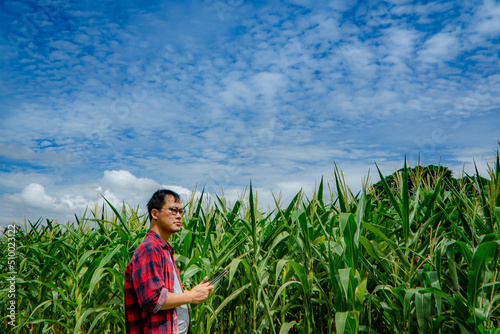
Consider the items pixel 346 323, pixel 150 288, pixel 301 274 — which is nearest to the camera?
pixel 150 288

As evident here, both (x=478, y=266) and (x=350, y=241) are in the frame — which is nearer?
(x=478, y=266)

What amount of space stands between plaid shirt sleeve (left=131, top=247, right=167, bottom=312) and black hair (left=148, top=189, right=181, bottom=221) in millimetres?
316

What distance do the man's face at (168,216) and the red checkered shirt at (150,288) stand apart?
0.24 ft

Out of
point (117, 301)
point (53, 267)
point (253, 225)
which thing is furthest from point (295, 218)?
point (53, 267)

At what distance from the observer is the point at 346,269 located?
7.41 ft

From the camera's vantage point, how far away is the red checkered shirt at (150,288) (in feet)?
6.46

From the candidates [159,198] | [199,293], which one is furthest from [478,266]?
[159,198]

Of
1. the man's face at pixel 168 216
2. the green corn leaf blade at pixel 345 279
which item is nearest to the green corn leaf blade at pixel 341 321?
the green corn leaf blade at pixel 345 279

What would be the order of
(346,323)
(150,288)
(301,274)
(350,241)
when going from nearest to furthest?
(150,288) < (346,323) < (350,241) < (301,274)

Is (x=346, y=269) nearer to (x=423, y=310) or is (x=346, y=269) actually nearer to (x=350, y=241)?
(x=350, y=241)

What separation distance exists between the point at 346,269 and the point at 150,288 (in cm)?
117

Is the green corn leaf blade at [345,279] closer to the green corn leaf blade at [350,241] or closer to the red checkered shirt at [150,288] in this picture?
the green corn leaf blade at [350,241]

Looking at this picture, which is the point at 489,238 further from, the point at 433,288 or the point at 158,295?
the point at 158,295

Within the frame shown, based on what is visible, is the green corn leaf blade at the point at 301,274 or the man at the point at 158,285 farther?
the green corn leaf blade at the point at 301,274
